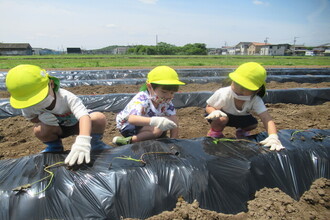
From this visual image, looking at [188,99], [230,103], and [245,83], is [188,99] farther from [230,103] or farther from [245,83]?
[245,83]

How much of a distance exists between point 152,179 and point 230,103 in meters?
1.33

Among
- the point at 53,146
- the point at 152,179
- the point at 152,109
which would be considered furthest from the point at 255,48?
the point at 152,179

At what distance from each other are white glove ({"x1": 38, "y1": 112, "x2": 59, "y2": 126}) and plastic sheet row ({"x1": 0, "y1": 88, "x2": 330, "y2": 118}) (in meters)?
2.08

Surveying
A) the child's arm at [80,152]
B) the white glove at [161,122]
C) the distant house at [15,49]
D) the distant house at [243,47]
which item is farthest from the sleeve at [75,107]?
the distant house at [243,47]

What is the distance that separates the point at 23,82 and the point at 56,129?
67 cm

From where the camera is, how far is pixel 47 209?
3.95ft

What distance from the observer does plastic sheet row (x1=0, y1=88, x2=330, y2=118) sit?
13.2ft

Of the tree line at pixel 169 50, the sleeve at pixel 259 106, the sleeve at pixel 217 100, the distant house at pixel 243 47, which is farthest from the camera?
the distant house at pixel 243 47

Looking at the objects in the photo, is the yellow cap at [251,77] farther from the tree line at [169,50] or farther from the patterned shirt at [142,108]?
Result: the tree line at [169,50]

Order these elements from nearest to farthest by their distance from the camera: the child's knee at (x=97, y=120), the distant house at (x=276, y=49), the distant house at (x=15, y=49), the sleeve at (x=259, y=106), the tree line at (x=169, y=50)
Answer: the child's knee at (x=97, y=120) < the sleeve at (x=259, y=106) < the tree line at (x=169, y=50) < the distant house at (x=15, y=49) < the distant house at (x=276, y=49)

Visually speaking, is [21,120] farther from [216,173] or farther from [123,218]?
[216,173]

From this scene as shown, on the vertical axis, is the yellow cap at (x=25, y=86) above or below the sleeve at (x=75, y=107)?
above

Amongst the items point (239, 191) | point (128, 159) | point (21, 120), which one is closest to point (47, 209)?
point (128, 159)

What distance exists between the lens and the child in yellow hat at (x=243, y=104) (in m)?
1.93
